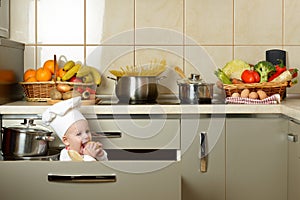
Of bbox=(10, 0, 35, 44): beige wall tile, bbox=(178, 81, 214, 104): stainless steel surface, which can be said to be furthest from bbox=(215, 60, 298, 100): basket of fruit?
bbox=(10, 0, 35, 44): beige wall tile

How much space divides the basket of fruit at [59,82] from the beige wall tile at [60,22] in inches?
8.2

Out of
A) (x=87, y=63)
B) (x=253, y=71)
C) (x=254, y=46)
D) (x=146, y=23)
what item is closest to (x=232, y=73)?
(x=253, y=71)

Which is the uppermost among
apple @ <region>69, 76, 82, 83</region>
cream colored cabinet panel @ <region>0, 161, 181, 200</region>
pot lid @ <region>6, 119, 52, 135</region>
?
apple @ <region>69, 76, 82, 83</region>

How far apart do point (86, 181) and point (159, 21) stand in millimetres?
1239

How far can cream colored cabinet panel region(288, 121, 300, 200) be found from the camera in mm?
2031

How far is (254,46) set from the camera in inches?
109

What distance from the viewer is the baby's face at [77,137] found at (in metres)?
2.05

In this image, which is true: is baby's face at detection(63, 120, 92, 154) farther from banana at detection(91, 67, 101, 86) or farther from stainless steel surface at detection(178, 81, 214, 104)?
banana at detection(91, 67, 101, 86)

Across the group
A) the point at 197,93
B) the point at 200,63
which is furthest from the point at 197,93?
the point at 200,63

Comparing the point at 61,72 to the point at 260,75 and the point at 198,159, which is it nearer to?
the point at 198,159

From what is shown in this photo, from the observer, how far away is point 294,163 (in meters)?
2.09

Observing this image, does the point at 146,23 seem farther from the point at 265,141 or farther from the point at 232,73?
the point at 265,141

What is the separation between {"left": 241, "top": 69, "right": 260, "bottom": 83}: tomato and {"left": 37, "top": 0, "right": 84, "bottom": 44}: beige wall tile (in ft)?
2.77

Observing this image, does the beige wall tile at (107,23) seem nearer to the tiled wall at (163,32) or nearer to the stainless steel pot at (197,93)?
the tiled wall at (163,32)
